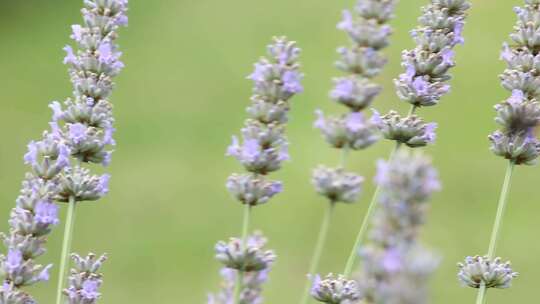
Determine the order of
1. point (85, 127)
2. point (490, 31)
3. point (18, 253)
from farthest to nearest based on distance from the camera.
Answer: point (490, 31) → point (85, 127) → point (18, 253)

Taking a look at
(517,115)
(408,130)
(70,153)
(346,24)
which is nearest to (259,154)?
(346,24)

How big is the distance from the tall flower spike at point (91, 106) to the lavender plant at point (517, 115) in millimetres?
508

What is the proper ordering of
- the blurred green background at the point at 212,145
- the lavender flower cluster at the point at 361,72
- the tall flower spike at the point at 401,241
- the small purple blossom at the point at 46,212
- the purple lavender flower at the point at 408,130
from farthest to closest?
1. the blurred green background at the point at 212,145
2. the purple lavender flower at the point at 408,130
3. the small purple blossom at the point at 46,212
4. the lavender flower cluster at the point at 361,72
5. the tall flower spike at the point at 401,241

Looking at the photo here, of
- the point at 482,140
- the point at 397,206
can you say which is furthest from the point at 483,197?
the point at 397,206

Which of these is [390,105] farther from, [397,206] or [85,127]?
[397,206]

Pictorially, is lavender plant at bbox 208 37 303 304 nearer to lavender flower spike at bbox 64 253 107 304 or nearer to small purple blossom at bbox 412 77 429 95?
lavender flower spike at bbox 64 253 107 304

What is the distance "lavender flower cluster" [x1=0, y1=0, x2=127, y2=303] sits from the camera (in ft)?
3.28

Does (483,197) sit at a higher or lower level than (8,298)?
higher

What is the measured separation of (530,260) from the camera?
4.60 m

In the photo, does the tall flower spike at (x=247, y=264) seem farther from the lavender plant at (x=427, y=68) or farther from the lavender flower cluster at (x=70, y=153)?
the lavender plant at (x=427, y=68)

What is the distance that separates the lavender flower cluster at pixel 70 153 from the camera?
39.4 inches

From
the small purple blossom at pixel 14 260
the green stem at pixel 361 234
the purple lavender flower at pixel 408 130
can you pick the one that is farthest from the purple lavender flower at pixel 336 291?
the small purple blossom at pixel 14 260

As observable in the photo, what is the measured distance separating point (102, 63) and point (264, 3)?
219 inches

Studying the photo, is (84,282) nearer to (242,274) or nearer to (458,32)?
(242,274)
